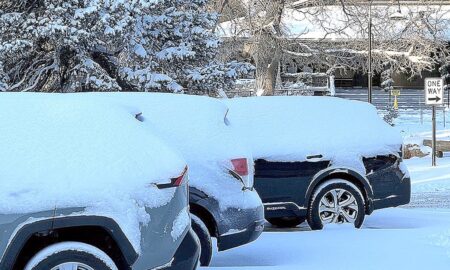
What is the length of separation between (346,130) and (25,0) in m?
12.0

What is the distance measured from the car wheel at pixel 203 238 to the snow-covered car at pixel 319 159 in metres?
2.50

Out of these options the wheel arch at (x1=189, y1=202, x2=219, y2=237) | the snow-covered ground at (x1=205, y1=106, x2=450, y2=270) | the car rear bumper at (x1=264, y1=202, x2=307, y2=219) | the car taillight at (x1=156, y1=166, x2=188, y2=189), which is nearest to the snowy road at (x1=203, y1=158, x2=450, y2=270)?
the snow-covered ground at (x1=205, y1=106, x2=450, y2=270)

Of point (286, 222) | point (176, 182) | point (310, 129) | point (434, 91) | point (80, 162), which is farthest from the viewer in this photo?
point (434, 91)

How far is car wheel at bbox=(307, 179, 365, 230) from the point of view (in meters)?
9.37

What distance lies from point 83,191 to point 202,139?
2.21 meters

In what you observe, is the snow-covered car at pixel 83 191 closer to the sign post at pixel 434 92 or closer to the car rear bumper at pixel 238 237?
the car rear bumper at pixel 238 237

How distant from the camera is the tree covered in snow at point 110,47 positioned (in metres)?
17.8

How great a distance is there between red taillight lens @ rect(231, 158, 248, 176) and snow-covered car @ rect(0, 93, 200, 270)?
160 cm

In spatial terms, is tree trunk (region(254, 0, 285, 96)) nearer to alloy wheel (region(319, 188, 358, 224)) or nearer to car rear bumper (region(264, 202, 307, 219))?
alloy wheel (region(319, 188, 358, 224))

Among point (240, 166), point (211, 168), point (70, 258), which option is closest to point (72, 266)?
point (70, 258)

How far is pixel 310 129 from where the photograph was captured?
9.47 metres

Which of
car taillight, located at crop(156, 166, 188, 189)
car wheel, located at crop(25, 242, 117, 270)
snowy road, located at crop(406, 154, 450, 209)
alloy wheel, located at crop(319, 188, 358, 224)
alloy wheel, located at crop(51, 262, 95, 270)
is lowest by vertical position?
snowy road, located at crop(406, 154, 450, 209)

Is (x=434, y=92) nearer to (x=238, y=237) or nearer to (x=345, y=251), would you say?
(x=345, y=251)

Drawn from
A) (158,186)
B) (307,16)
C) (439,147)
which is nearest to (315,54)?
(307,16)
